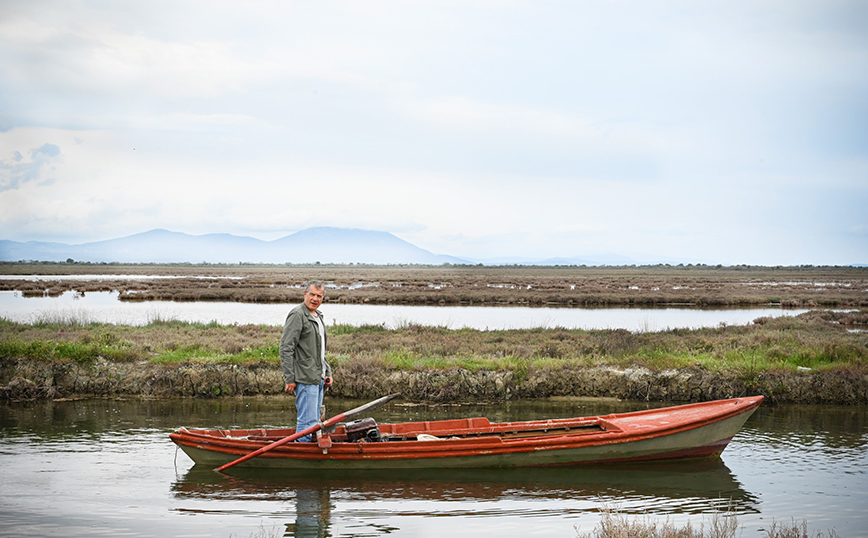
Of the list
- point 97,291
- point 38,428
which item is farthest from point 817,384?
point 97,291

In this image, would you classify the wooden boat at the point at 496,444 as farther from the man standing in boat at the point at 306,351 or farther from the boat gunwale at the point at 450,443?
the man standing in boat at the point at 306,351

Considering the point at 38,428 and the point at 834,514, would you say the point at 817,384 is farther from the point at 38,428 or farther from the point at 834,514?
the point at 38,428

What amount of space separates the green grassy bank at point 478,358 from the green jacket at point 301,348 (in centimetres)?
708

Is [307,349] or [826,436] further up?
[307,349]

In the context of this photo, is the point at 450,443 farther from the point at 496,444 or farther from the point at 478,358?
the point at 478,358

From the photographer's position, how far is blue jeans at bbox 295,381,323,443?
410 inches

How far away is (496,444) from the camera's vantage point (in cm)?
1078

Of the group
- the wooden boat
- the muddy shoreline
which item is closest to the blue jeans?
the wooden boat

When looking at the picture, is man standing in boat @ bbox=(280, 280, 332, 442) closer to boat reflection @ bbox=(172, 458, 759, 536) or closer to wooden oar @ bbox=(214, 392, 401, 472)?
wooden oar @ bbox=(214, 392, 401, 472)

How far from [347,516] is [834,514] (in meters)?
6.84

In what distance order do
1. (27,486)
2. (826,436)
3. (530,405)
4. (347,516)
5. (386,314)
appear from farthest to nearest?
(386,314), (530,405), (826,436), (27,486), (347,516)

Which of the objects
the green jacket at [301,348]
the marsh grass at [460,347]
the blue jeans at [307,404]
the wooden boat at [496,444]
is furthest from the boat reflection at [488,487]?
the marsh grass at [460,347]

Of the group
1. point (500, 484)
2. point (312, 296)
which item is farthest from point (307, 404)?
point (500, 484)

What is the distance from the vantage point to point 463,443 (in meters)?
10.8
